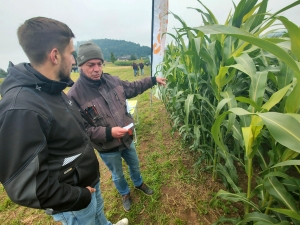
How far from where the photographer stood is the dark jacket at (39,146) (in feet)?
1.96

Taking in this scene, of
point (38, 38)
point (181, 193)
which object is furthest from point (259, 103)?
point (181, 193)

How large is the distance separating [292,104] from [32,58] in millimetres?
1204

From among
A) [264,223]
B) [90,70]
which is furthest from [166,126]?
[264,223]

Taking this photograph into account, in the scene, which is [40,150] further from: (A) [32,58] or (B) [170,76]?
(B) [170,76]

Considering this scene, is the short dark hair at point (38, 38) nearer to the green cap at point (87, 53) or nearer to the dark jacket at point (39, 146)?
the dark jacket at point (39, 146)

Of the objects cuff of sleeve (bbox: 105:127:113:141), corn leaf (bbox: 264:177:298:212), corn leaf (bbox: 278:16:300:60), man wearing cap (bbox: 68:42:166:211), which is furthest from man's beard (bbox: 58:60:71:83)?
corn leaf (bbox: 264:177:298:212)

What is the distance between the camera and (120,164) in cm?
148

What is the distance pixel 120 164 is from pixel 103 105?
611 millimetres

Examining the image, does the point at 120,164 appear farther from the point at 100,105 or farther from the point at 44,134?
the point at 44,134

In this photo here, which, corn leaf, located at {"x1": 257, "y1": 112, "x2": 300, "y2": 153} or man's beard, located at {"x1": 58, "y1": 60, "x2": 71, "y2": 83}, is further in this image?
man's beard, located at {"x1": 58, "y1": 60, "x2": 71, "y2": 83}

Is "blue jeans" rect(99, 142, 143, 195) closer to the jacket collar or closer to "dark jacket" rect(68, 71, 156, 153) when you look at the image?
"dark jacket" rect(68, 71, 156, 153)

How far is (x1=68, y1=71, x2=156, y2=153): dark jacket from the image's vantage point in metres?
1.21

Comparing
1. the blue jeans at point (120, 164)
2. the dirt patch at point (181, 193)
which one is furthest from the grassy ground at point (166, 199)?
the blue jeans at point (120, 164)

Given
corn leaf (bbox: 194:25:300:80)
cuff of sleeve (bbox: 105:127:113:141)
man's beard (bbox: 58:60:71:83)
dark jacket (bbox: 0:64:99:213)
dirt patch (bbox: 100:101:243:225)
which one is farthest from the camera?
dirt patch (bbox: 100:101:243:225)
